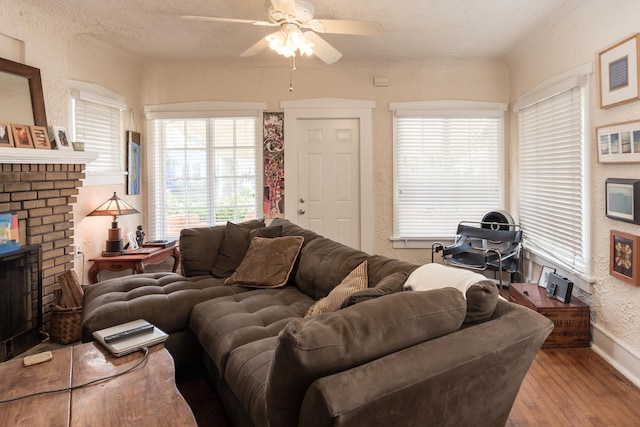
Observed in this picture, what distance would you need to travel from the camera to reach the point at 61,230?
3.17 metres

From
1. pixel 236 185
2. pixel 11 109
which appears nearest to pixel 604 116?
pixel 236 185

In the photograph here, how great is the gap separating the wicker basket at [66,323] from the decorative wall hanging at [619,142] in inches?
160

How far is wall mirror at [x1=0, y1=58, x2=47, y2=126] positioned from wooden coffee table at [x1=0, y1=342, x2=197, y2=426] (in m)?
2.01

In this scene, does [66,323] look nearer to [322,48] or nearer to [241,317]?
[241,317]

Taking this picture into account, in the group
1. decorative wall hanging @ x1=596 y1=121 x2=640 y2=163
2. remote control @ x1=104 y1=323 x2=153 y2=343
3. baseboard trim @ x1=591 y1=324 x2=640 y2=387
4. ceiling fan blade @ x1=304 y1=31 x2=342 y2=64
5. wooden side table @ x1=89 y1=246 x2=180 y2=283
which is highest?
ceiling fan blade @ x1=304 y1=31 x2=342 y2=64

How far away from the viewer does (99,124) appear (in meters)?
3.81

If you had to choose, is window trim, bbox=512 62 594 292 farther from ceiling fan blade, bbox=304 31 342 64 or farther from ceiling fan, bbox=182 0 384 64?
ceiling fan blade, bbox=304 31 342 64

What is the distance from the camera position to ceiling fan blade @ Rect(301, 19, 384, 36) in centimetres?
235

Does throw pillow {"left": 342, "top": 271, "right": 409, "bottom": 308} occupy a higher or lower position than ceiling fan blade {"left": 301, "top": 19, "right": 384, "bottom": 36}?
lower

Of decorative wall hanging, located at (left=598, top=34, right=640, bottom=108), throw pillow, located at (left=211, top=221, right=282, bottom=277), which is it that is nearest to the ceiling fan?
throw pillow, located at (left=211, top=221, right=282, bottom=277)

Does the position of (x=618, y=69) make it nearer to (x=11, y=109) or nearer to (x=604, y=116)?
(x=604, y=116)

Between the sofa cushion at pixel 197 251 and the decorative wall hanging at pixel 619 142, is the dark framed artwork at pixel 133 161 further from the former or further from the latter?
the decorative wall hanging at pixel 619 142

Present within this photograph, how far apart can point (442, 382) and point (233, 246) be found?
7.55 feet

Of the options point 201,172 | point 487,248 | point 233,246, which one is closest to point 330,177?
point 201,172
